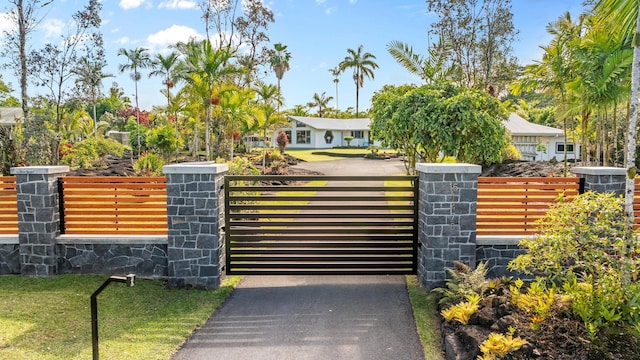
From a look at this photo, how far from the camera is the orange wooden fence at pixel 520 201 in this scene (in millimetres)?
6469

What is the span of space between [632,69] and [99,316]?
6.67m

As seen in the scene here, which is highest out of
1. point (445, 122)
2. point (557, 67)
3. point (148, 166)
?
point (557, 67)

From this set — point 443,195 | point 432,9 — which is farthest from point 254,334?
point 432,9

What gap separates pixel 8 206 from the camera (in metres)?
7.09

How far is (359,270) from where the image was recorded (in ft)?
22.3

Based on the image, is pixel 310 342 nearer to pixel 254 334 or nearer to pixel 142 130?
pixel 254 334

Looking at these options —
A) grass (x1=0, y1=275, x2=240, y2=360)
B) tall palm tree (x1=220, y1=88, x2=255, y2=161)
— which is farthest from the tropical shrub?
tall palm tree (x1=220, y1=88, x2=255, y2=161)

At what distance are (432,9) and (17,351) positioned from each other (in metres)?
23.8

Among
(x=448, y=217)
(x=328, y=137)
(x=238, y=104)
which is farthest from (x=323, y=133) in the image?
(x=448, y=217)

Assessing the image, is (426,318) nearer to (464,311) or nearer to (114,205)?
(464,311)

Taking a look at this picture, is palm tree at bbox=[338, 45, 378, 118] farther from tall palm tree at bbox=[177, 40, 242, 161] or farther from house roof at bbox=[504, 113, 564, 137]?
tall palm tree at bbox=[177, 40, 242, 161]

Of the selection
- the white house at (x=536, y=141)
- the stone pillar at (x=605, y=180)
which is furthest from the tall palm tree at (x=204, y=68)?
the white house at (x=536, y=141)

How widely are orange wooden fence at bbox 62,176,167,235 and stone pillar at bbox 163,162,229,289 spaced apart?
51cm

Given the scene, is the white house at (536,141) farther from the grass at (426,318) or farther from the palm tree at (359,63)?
the palm tree at (359,63)
